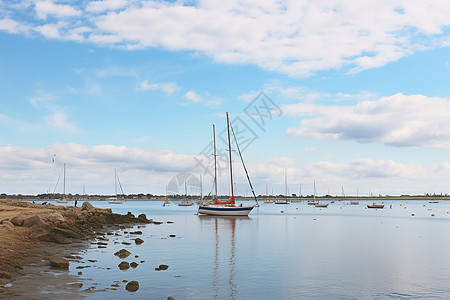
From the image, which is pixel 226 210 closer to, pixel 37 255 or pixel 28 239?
pixel 28 239

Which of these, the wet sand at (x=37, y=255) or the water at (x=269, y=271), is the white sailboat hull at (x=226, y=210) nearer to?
the wet sand at (x=37, y=255)

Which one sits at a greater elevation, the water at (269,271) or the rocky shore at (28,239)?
the rocky shore at (28,239)

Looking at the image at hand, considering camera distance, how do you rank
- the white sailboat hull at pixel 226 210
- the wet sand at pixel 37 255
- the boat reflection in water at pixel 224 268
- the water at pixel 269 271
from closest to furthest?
the wet sand at pixel 37 255, the water at pixel 269 271, the boat reflection in water at pixel 224 268, the white sailboat hull at pixel 226 210

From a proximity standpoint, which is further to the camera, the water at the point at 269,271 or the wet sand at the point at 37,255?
the water at the point at 269,271

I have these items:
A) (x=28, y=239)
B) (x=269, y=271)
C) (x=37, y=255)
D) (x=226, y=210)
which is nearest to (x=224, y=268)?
(x=269, y=271)

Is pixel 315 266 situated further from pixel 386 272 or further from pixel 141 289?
pixel 141 289

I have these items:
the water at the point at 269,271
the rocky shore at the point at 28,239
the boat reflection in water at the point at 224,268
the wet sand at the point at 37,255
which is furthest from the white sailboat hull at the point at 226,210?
the water at the point at 269,271

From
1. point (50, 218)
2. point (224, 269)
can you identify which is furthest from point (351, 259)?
point (50, 218)

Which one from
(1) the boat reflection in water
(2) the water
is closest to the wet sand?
(2) the water

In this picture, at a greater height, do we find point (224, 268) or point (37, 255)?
Answer: point (37, 255)

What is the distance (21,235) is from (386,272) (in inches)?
1101

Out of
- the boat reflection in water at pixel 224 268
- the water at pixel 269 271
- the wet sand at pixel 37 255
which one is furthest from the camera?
the boat reflection in water at pixel 224 268

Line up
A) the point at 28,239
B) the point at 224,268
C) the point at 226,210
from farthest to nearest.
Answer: the point at 226,210 < the point at 28,239 < the point at 224,268

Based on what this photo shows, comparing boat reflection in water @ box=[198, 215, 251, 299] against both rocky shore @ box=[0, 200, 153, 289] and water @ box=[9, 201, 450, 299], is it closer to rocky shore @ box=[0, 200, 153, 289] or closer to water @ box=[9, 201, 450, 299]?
water @ box=[9, 201, 450, 299]
